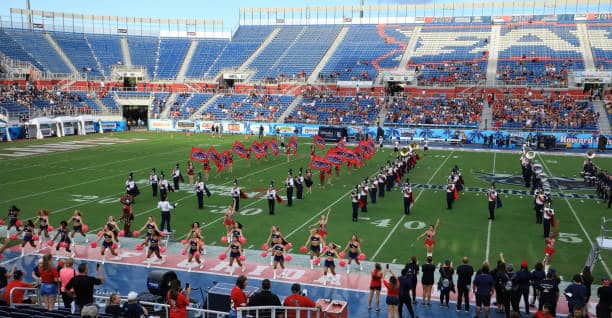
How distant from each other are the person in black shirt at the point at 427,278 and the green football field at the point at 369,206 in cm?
269

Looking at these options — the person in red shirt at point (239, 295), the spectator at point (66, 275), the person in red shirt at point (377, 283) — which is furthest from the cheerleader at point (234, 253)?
the person in red shirt at point (239, 295)

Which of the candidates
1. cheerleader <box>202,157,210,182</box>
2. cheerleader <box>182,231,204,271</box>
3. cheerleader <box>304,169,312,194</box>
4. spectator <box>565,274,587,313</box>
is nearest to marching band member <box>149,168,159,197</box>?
cheerleader <box>202,157,210,182</box>

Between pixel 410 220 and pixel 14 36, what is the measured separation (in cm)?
6023

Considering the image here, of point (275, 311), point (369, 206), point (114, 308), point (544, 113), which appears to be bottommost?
point (369, 206)

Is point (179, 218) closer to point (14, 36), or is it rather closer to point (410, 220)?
point (410, 220)

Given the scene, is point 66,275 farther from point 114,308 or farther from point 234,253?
point 234,253

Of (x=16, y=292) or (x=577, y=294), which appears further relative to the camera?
(x=577, y=294)

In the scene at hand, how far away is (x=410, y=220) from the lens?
742 inches

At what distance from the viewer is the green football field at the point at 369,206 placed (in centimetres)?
1592

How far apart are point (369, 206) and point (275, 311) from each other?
13.4 meters

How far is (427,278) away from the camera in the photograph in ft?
37.1

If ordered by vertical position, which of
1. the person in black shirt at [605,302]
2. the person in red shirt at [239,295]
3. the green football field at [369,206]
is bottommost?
the green football field at [369,206]

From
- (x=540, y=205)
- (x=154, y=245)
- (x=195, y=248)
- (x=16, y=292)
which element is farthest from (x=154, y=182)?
(x=540, y=205)

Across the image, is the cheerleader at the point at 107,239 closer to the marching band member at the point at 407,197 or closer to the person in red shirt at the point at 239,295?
the person in red shirt at the point at 239,295
